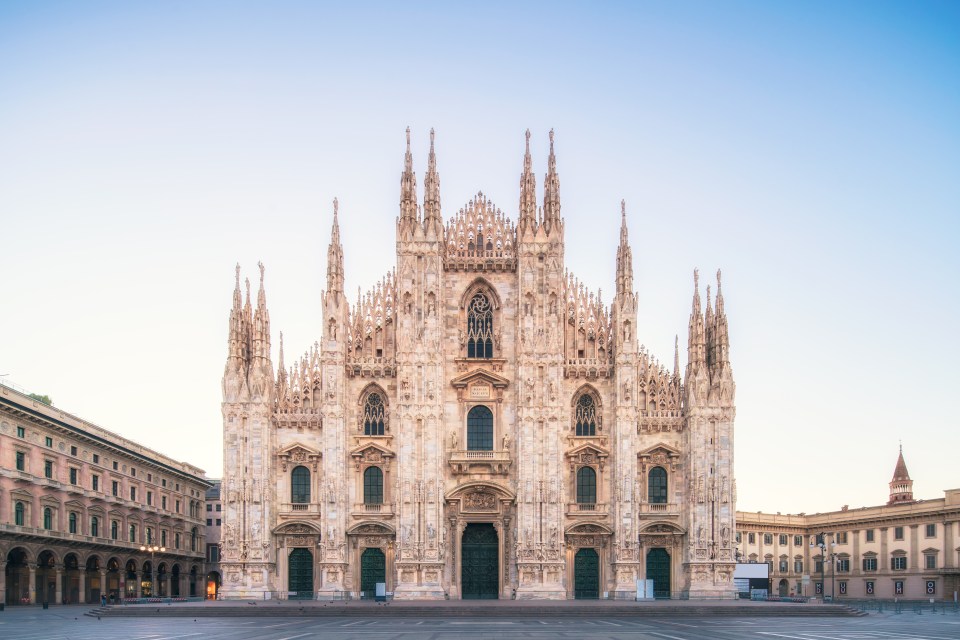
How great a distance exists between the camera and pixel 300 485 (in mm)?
59281

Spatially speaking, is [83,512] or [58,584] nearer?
[58,584]

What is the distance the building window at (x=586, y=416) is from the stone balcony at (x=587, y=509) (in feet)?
14.3

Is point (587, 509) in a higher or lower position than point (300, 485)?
lower

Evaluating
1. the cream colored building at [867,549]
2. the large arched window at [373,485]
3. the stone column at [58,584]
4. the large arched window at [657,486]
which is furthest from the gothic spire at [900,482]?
the stone column at [58,584]

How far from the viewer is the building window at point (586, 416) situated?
6028 centimetres

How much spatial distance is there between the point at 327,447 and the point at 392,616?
14003 millimetres

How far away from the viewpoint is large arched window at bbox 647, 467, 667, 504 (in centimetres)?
5972

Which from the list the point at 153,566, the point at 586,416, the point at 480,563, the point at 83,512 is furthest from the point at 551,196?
the point at 153,566

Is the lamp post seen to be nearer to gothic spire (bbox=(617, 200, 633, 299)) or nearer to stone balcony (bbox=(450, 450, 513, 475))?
stone balcony (bbox=(450, 450, 513, 475))

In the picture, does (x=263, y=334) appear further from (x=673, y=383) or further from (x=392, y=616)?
(x=673, y=383)

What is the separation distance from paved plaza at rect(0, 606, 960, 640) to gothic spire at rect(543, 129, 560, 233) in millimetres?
25536

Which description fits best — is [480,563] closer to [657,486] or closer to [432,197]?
[657,486]

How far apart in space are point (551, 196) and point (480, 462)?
17815mm

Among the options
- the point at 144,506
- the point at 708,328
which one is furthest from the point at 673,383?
the point at 144,506
